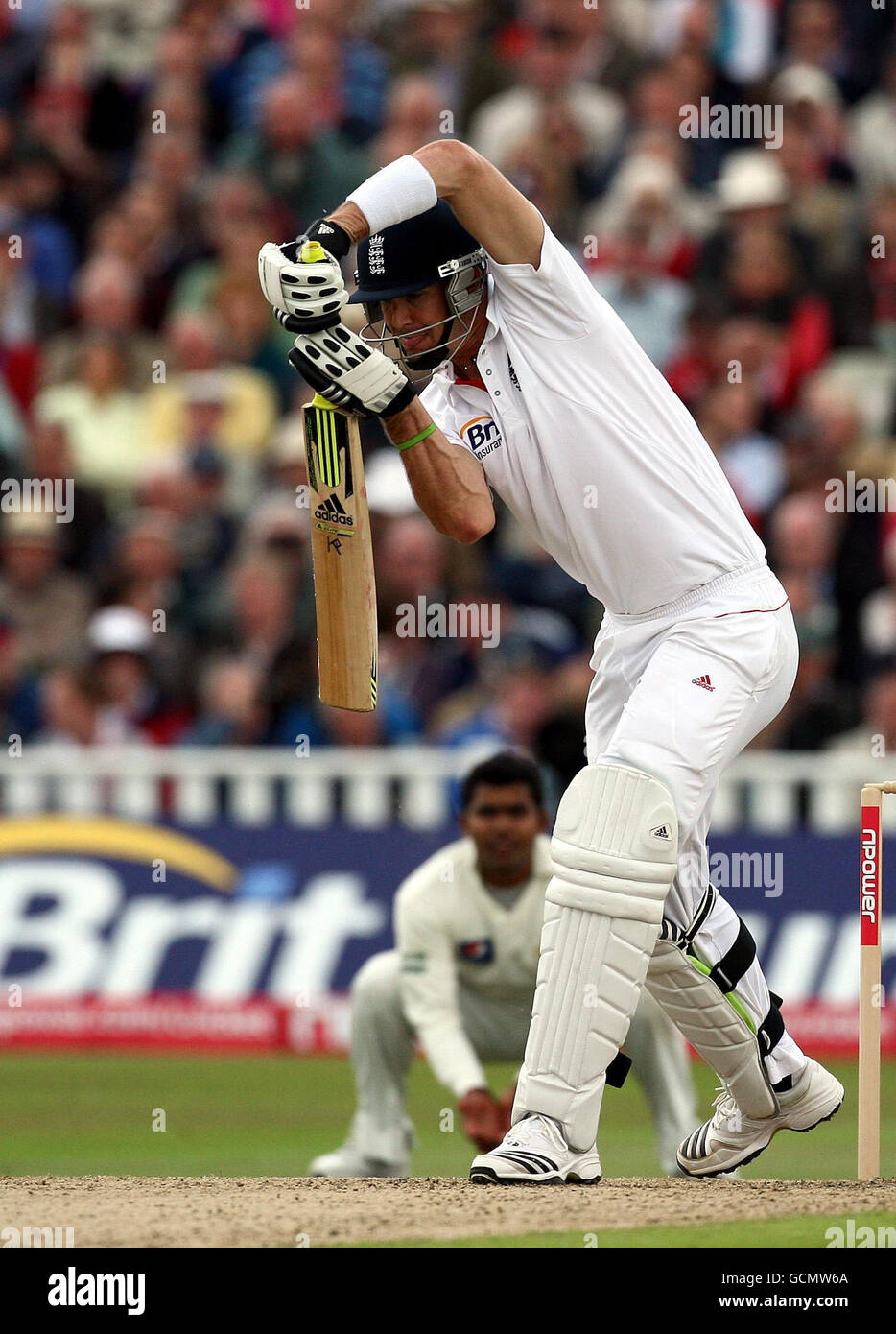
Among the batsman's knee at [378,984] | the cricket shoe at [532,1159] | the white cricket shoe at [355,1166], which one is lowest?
the white cricket shoe at [355,1166]

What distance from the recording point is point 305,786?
39.4 ft

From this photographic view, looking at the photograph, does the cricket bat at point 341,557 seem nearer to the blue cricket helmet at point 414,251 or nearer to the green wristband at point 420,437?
the green wristband at point 420,437

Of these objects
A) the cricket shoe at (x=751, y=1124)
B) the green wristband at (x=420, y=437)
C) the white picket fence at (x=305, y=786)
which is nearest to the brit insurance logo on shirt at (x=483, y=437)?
the green wristband at (x=420, y=437)

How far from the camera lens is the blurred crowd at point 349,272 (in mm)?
12180

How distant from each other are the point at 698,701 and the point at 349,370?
48.8 inches

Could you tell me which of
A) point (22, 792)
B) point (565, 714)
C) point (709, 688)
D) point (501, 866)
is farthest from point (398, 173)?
point (22, 792)

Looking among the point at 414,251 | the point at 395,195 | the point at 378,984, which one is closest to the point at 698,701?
the point at 414,251

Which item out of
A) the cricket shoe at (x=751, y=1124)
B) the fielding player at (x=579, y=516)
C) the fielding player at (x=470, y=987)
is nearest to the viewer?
the fielding player at (x=579, y=516)

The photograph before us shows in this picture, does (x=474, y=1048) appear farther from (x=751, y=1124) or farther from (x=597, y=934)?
(x=597, y=934)

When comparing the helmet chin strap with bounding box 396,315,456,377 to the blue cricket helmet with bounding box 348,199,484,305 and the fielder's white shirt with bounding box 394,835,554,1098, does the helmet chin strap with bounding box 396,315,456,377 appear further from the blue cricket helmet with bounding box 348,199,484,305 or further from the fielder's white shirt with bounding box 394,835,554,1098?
the fielder's white shirt with bounding box 394,835,554,1098

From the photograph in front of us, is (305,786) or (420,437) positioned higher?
(420,437)

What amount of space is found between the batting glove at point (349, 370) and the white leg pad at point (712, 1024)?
1700 mm

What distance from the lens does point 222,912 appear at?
11.5 meters

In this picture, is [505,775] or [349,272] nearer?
[505,775]
